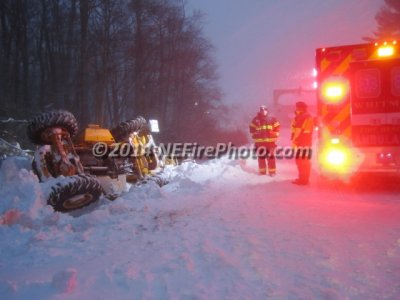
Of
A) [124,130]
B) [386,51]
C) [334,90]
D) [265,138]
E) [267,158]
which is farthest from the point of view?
[267,158]

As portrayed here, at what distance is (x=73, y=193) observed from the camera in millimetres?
5504

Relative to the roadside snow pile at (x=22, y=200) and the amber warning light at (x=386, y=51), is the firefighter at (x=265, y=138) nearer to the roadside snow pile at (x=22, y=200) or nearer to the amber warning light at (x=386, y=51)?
the amber warning light at (x=386, y=51)

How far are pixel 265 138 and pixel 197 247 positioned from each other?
6.80m

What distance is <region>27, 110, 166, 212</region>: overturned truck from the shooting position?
18.6ft

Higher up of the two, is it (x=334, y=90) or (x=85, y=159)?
(x=334, y=90)

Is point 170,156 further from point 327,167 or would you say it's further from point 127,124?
point 327,167

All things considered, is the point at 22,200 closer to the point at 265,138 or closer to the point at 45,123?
the point at 45,123

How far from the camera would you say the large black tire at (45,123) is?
20.3 ft

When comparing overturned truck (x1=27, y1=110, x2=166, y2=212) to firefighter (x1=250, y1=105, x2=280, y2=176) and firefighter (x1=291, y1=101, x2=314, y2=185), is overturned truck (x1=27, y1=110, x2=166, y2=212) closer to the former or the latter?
firefighter (x1=250, y1=105, x2=280, y2=176)

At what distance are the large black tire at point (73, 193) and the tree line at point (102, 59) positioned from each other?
11930mm

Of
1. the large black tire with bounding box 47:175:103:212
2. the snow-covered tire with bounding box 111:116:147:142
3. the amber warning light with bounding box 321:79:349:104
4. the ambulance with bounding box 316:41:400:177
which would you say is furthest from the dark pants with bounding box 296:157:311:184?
the large black tire with bounding box 47:175:103:212

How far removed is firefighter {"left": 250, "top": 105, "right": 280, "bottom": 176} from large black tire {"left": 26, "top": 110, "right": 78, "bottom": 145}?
17.7ft

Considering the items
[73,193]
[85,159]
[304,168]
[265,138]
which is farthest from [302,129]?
[73,193]

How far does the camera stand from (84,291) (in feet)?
9.78
